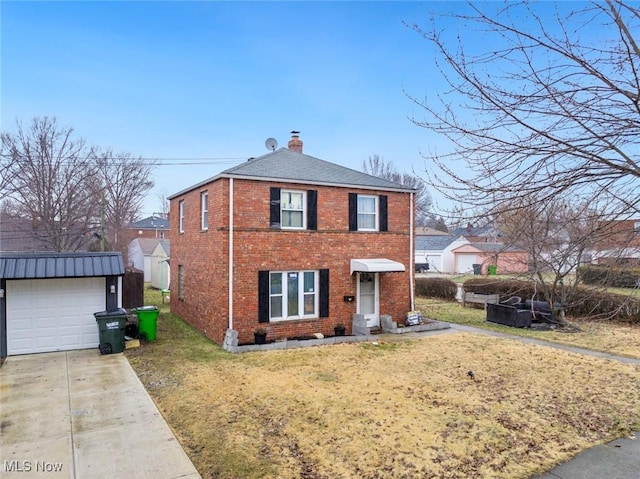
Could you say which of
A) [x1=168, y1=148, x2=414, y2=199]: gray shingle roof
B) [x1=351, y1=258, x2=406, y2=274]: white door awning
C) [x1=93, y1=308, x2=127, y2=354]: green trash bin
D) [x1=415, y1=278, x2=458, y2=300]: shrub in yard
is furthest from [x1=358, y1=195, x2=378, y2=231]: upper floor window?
[x1=415, y1=278, x2=458, y2=300]: shrub in yard

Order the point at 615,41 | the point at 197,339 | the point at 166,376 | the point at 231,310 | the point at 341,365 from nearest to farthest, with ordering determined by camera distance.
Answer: the point at 615,41
the point at 166,376
the point at 341,365
the point at 231,310
the point at 197,339

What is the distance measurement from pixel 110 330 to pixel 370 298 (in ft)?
26.2

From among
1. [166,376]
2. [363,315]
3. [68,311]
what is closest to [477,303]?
[363,315]

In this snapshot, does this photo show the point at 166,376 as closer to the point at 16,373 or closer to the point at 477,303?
the point at 16,373

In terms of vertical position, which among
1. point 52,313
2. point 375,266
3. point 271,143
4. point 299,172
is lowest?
point 52,313

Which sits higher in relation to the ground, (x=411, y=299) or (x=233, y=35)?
(x=233, y=35)

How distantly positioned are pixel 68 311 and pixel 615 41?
41.0ft

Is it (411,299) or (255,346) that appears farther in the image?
(411,299)

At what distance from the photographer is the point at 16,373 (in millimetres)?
8727

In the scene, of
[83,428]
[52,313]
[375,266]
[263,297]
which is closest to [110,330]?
[52,313]

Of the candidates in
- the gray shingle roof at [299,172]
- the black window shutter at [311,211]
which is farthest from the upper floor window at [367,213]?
the black window shutter at [311,211]

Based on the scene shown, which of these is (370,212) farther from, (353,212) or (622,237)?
(622,237)

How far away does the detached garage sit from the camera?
10148mm

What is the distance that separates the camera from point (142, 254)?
32656 mm
